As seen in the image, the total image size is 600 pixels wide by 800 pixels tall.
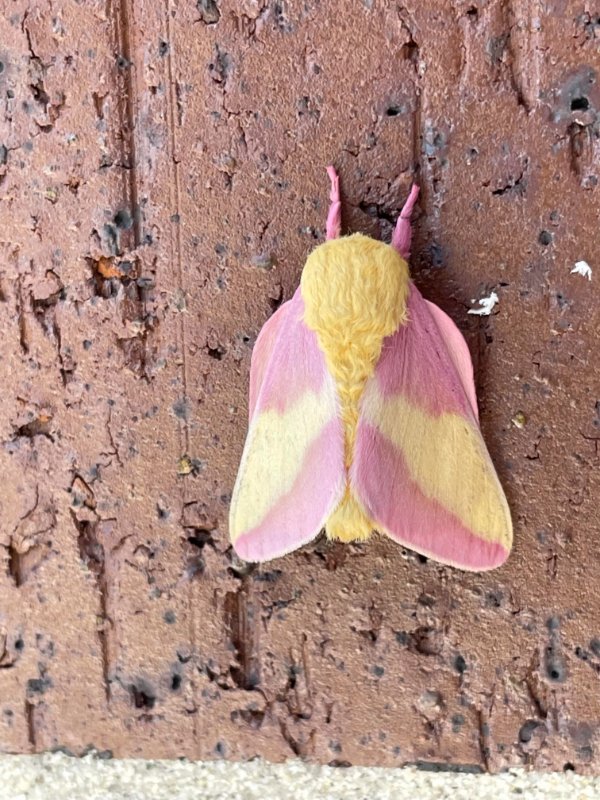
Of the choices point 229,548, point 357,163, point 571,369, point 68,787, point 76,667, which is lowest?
point 68,787

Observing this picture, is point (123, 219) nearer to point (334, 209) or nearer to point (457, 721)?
point (334, 209)

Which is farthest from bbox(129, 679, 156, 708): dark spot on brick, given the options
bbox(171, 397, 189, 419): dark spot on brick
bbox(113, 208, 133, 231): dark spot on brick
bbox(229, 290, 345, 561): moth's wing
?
bbox(113, 208, 133, 231): dark spot on brick

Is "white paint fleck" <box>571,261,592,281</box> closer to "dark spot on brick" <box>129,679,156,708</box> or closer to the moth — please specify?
the moth

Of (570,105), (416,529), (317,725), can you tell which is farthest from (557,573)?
(570,105)

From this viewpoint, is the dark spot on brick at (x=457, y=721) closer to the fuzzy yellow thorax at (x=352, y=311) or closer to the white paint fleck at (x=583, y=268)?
the fuzzy yellow thorax at (x=352, y=311)

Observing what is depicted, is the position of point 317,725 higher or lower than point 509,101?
lower

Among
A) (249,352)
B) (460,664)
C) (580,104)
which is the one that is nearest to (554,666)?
(460,664)

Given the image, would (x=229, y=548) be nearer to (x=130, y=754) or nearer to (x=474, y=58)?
(x=130, y=754)
